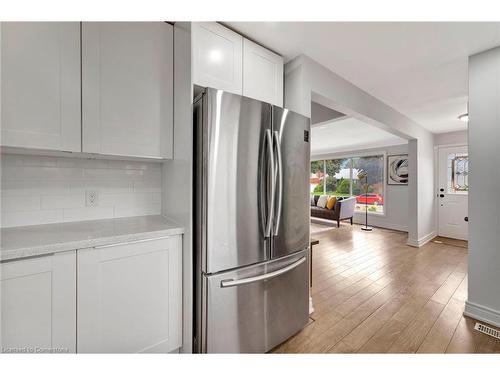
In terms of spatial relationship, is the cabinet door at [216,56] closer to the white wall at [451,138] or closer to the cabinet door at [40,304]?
the cabinet door at [40,304]

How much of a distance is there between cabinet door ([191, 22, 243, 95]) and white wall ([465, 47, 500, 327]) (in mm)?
2147

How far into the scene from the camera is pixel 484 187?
1.94 m

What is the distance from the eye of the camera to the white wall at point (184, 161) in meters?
1.37

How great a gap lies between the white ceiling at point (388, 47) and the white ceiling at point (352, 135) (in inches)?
51.7

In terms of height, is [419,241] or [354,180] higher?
[354,180]

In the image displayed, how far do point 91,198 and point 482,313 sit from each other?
135 inches

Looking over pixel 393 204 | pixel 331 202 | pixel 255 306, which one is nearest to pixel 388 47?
pixel 255 306

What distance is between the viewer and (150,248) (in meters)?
1.32

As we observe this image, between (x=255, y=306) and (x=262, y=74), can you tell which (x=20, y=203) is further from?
(x=262, y=74)

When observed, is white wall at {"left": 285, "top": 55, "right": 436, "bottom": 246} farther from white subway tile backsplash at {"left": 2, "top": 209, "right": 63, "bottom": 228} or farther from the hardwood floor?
white subway tile backsplash at {"left": 2, "top": 209, "right": 63, "bottom": 228}

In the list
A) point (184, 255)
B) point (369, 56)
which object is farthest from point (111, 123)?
point (369, 56)

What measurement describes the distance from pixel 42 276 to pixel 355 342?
2060mm

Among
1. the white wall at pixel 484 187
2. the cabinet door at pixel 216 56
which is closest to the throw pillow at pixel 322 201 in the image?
the white wall at pixel 484 187

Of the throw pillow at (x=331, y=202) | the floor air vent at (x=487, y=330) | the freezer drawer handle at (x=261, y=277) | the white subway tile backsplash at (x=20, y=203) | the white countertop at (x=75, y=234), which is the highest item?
the white subway tile backsplash at (x=20, y=203)
